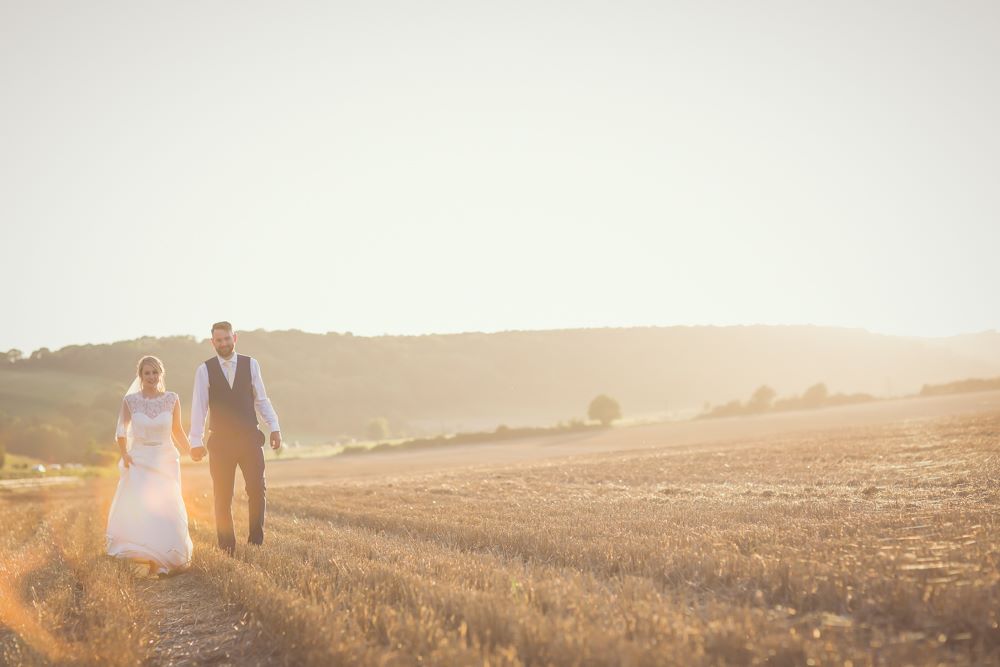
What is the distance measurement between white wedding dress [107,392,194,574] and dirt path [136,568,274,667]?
33.4 inches

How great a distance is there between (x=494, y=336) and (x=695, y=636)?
471ft

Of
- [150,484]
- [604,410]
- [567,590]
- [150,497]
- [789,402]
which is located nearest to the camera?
[567,590]

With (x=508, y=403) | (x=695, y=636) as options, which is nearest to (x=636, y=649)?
(x=695, y=636)

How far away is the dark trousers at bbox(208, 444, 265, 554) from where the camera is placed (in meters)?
8.50

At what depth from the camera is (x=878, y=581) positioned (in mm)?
4762

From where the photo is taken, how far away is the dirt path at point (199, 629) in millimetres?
4770

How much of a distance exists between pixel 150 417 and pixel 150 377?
20.2 inches

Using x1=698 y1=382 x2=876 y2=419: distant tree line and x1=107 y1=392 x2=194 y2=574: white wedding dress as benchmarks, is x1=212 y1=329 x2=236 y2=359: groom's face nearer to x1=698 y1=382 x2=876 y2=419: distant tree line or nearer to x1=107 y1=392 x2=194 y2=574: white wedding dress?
x1=107 y1=392 x2=194 y2=574: white wedding dress

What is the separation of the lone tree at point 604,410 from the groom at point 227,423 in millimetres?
73608

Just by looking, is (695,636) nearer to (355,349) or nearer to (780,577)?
(780,577)

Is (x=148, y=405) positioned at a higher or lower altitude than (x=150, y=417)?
higher

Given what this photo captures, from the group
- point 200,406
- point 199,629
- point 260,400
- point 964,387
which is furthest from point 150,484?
point 964,387

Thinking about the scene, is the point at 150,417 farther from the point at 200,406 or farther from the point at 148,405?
the point at 200,406

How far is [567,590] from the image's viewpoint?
5070 mm
